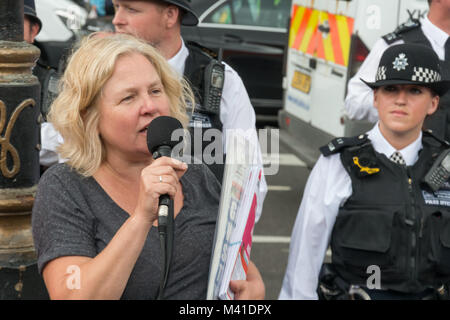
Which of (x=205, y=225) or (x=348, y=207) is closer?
(x=205, y=225)

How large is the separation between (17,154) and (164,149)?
1.27m

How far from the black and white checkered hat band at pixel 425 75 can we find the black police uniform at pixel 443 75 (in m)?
0.52

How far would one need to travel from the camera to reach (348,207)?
341 centimetres

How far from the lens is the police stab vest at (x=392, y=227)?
3287mm

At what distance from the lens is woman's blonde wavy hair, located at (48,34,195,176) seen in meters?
2.47

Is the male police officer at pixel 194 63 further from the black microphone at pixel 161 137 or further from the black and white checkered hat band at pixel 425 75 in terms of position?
the black microphone at pixel 161 137

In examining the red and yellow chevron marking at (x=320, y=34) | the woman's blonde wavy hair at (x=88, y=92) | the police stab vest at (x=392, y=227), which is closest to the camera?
the woman's blonde wavy hair at (x=88, y=92)

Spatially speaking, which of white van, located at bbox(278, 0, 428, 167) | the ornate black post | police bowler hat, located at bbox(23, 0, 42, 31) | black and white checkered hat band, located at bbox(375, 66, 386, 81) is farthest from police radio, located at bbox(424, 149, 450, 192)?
police bowler hat, located at bbox(23, 0, 42, 31)

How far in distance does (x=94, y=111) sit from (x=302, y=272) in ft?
4.68

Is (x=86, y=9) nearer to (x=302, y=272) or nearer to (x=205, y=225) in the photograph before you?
(x=302, y=272)

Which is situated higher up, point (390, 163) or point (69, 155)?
point (69, 155)

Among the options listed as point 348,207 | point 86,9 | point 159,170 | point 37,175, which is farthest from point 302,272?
point 86,9

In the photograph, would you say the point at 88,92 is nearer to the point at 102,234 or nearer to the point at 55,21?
the point at 102,234

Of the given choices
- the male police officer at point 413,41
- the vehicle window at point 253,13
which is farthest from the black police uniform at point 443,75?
the vehicle window at point 253,13
